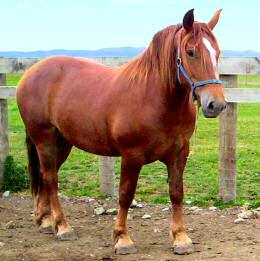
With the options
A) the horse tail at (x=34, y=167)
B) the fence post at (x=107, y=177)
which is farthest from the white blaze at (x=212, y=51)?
the fence post at (x=107, y=177)

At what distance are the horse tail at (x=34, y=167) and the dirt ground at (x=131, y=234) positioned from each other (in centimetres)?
43

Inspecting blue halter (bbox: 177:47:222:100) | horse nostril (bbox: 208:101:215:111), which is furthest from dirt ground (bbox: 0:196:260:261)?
blue halter (bbox: 177:47:222:100)

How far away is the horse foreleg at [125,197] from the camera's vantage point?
14.9 feet

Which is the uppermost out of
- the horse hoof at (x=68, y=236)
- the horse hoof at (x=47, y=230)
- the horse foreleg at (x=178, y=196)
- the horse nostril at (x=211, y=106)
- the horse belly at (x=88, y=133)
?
the horse nostril at (x=211, y=106)

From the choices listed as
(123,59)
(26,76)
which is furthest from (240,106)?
(26,76)

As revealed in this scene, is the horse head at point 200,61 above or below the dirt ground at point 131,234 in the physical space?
above

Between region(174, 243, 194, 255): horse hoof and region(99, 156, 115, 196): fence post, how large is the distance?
2118 mm

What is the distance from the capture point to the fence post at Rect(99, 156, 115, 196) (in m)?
6.61

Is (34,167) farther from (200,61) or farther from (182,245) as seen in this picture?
(200,61)

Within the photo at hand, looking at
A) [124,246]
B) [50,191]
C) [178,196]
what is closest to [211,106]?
[178,196]

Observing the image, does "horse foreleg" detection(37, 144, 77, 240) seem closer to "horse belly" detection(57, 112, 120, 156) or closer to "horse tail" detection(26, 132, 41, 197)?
"horse tail" detection(26, 132, 41, 197)

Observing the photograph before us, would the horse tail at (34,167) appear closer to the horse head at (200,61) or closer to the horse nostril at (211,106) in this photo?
the horse head at (200,61)

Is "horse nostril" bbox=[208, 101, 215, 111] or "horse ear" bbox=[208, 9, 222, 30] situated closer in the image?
"horse nostril" bbox=[208, 101, 215, 111]

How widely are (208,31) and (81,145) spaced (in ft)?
5.74
